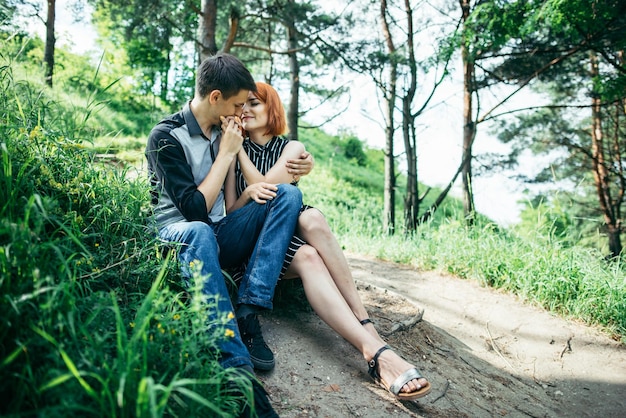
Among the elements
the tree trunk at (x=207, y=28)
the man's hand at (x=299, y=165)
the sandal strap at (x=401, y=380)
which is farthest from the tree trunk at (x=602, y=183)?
the sandal strap at (x=401, y=380)

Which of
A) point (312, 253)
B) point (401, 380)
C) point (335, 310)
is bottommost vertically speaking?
point (401, 380)

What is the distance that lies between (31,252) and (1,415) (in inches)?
19.6

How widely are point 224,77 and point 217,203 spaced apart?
2.38 ft

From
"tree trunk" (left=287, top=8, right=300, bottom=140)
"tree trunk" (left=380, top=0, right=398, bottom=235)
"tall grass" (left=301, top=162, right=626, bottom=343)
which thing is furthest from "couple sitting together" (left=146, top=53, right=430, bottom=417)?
"tree trunk" (left=380, top=0, right=398, bottom=235)

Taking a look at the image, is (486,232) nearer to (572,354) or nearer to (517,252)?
(517,252)

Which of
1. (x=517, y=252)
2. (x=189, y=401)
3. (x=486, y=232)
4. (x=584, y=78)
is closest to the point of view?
(x=189, y=401)

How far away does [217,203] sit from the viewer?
2635mm

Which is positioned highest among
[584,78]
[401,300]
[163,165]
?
[584,78]

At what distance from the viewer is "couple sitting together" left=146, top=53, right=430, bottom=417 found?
2.16 metres

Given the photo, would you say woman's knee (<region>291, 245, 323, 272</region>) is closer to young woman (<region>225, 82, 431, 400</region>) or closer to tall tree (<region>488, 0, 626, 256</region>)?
young woman (<region>225, 82, 431, 400</region>)

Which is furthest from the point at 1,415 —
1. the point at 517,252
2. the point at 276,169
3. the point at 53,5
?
the point at 53,5

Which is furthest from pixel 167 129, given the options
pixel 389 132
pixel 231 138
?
pixel 389 132

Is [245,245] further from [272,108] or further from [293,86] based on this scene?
[293,86]

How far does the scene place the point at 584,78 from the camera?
30.3ft
